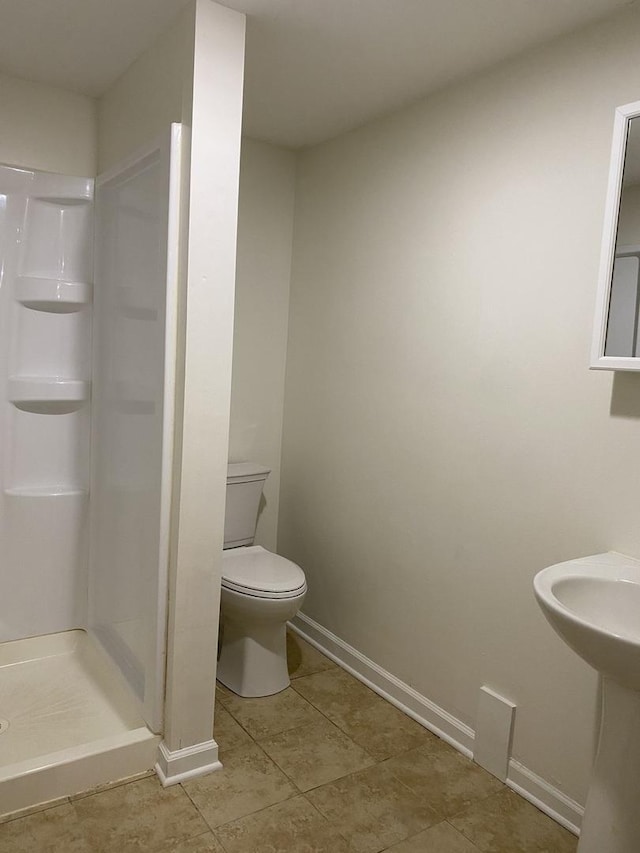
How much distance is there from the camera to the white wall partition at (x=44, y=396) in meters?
2.66

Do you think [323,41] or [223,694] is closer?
[323,41]

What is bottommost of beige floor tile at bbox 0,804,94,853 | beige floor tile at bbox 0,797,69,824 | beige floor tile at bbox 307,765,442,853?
beige floor tile at bbox 307,765,442,853

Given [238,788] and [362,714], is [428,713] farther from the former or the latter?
[238,788]

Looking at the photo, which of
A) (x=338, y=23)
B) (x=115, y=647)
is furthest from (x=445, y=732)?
(x=338, y=23)

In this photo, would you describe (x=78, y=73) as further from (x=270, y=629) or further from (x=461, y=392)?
(x=270, y=629)

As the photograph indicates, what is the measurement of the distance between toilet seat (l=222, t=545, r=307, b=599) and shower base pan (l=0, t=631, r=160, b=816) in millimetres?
544

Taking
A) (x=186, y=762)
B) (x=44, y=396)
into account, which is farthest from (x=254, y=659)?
(x=44, y=396)

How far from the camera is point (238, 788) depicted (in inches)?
84.1

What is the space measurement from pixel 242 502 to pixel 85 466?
692 mm

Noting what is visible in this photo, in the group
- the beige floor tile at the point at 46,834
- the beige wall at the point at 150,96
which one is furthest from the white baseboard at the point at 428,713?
the beige wall at the point at 150,96

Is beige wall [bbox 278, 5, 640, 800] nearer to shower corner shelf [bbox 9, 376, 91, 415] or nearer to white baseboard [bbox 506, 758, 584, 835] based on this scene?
white baseboard [bbox 506, 758, 584, 835]

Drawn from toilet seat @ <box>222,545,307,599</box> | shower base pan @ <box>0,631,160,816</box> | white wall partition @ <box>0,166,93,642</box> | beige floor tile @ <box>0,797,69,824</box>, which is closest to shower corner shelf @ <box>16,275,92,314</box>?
white wall partition @ <box>0,166,93,642</box>

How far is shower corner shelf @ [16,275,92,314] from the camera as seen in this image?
2.67 metres

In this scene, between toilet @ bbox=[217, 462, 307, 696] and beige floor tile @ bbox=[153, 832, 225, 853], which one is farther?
toilet @ bbox=[217, 462, 307, 696]
